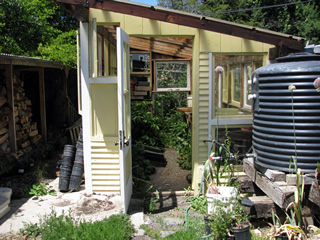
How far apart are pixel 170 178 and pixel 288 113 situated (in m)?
3.37

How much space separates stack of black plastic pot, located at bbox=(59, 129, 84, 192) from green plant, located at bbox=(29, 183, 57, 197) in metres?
0.16

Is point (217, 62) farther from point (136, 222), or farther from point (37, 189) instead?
point (37, 189)

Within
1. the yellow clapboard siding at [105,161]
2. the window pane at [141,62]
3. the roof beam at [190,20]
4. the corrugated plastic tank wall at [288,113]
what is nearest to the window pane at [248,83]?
the roof beam at [190,20]

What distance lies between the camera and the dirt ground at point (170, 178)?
579 cm

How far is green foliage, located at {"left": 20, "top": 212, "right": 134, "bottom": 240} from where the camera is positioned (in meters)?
3.43

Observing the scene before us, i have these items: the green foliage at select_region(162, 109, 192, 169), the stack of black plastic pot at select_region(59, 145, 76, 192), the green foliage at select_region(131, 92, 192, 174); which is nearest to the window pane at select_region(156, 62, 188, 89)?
the green foliage at select_region(131, 92, 192, 174)

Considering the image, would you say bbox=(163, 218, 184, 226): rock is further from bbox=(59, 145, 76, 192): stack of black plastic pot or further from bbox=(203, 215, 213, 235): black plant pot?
bbox=(59, 145, 76, 192): stack of black plastic pot

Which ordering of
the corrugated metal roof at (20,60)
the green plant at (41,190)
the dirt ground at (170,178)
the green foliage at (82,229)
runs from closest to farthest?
1. the green foliage at (82,229)
2. the green plant at (41,190)
3. the corrugated metal roof at (20,60)
4. the dirt ground at (170,178)

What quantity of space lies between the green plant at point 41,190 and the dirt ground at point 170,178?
1.75m

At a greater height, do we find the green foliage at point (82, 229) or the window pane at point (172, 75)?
the window pane at point (172, 75)

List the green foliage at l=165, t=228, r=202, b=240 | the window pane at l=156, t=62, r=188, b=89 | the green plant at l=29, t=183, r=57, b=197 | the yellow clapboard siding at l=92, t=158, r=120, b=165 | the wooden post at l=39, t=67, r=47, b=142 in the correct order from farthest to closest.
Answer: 1. the window pane at l=156, t=62, r=188, b=89
2. the wooden post at l=39, t=67, r=47, b=142
3. the green plant at l=29, t=183, r=57, b=197
4. the yellow clapboard siding at l=92, t=158, r=120, b=165
5. the green foliage at l=165, t=228, r=202, b=240

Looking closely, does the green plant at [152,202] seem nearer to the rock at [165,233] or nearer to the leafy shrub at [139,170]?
the leafy shrub at [139,170]

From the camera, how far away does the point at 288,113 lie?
11.3 ft

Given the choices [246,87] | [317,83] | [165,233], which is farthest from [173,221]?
[246,87]
